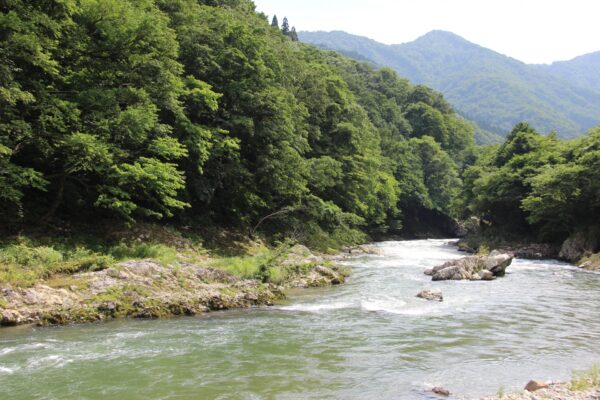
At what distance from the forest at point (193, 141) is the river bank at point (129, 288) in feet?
13.7

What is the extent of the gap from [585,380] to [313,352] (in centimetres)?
686

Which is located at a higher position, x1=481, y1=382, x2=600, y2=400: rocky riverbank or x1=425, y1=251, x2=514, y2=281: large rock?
x1=481, y1=382, x2=600, y2=400: rocky riverbank

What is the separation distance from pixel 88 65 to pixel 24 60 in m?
5.07

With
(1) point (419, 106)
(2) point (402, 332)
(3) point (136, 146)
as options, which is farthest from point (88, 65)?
(1) point (419, 106)

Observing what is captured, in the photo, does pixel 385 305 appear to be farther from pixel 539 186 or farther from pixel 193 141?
pixel 539 186

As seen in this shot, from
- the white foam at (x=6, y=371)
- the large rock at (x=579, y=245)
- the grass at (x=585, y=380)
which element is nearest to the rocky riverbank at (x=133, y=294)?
the white foam at (x=6, y=371)

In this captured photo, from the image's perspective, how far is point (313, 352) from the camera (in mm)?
14438

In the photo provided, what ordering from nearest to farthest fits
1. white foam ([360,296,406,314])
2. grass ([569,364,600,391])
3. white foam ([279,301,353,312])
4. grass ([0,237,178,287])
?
grass ([569,364,600,391]) < grass ([0,237,178,287]) < white foam ([279,301,353,312]) < white foam ([360,296,406,314])

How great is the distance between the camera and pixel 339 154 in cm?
5538

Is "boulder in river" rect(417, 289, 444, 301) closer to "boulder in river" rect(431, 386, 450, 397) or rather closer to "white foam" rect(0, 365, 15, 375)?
"boulder in river" rect(431, 386, 450, 397)

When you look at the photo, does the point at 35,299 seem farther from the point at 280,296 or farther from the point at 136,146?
the point at 136,146

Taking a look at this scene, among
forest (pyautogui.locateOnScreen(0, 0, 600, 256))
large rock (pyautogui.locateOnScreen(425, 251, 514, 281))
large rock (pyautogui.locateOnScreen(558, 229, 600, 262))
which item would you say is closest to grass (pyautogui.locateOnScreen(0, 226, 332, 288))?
forest (pyautogui.locateOnScreen(0, 0, 600, 256))

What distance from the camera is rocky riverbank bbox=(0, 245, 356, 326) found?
1659 centimetres

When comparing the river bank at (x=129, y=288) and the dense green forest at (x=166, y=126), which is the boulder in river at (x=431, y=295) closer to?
the river bank at (x=129, y=288)
